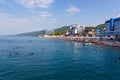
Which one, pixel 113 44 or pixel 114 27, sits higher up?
pixel 114 27

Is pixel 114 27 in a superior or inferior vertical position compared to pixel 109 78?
superior

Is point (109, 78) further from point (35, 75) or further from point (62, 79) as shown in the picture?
point (35, 75)

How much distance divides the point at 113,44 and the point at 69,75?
276 feet

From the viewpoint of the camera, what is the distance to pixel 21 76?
3828 centimetres

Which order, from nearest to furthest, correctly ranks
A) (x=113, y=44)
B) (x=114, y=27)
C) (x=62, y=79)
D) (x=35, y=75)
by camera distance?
(x=62, y=79)
(x=35, y=75)
(x=113, y=44)
(x=114, y=27)

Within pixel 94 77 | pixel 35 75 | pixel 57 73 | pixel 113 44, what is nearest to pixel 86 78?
pixel 94 77

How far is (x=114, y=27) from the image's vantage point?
19888 cm

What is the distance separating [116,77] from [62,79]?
37.3ft

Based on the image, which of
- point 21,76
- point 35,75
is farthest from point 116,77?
point 21,76

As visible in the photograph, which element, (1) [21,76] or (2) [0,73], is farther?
(2) [0,73]

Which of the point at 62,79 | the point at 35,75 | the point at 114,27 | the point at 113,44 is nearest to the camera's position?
the point at 62,79

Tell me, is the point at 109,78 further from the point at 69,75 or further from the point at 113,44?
the point at 113,44

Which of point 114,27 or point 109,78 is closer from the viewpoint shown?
point 109,78

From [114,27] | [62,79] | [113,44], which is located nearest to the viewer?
[62,79]
